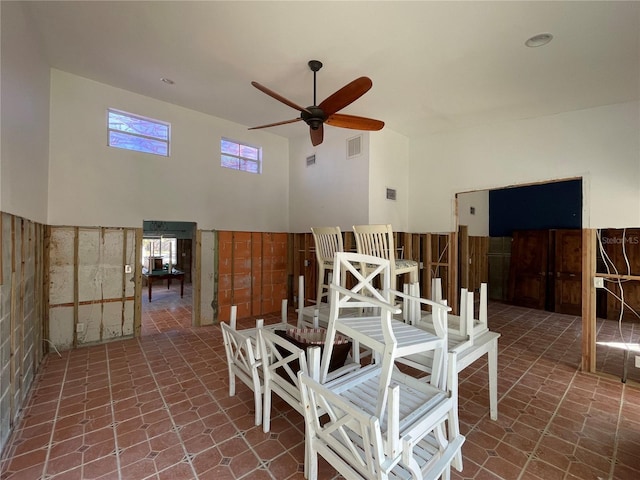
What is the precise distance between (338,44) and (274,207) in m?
3.21

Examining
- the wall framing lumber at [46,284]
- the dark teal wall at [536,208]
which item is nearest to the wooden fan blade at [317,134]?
the wall framing lumber at [46,284]

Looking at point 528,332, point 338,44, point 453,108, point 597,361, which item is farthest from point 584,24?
point 528,332

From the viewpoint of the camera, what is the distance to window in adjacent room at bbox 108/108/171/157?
3748 mm

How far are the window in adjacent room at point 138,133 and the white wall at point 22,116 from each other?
0.71 m

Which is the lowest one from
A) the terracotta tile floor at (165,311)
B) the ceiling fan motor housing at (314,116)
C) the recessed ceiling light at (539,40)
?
the terracotta tile floor at (165,311)

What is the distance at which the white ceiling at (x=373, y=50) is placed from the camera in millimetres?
2119

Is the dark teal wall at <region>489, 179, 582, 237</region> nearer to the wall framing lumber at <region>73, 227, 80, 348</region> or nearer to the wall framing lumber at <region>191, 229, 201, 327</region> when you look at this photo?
the wall framing lumber at <region>191, 229, 201, 327</region>

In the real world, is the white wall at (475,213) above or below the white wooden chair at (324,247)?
above

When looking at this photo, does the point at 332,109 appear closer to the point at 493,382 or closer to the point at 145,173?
the point at 493,382

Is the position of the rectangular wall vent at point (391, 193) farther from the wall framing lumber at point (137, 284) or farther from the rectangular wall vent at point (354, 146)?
the wall framing lumber at point (137, 284)

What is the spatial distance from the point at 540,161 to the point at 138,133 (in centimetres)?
534

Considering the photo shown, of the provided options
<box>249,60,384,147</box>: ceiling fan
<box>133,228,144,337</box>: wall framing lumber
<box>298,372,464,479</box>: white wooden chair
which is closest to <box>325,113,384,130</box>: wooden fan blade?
<box>249,60,384,147</box>: ceiling fan

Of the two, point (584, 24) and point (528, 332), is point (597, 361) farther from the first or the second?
point (584, 24)

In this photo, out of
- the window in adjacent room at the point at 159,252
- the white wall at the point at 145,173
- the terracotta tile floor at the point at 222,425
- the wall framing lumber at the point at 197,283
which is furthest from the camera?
the window in adjacent room at the point at 159,252
